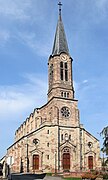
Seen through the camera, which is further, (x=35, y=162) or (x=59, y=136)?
(x=59, y=136)

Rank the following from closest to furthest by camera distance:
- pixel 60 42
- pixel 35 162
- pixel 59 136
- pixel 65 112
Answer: pixel 35 162, pixel 59 136, pixel 65 112, pixel 60 42

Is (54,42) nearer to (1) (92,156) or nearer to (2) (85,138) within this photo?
(2) (85,138)

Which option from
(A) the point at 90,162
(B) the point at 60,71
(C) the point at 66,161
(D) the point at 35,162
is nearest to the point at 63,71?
(B) the point at 60,71

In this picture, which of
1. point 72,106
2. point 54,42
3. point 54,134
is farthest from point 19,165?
point 54,42

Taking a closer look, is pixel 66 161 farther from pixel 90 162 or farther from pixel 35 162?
pixel 35 162

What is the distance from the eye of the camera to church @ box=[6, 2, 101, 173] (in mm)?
51219

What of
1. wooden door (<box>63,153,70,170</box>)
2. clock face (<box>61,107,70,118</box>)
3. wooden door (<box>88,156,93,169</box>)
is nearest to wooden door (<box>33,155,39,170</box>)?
wooden door (<box>63,153,70,170</box>)

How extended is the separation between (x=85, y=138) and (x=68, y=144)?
16.3 feet

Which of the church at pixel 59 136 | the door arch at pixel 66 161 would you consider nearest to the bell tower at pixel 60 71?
the church at pixel 59 136

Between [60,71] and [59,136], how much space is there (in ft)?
49.7

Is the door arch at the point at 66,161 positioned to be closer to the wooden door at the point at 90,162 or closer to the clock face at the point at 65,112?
the wooden door at the point at 90,162

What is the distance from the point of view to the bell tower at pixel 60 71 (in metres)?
57.9

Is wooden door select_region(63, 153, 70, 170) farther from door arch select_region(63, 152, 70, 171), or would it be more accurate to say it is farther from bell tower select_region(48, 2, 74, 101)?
bell tower select_region(48, 2, 74, 101)

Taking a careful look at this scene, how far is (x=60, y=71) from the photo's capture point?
59469 mm
